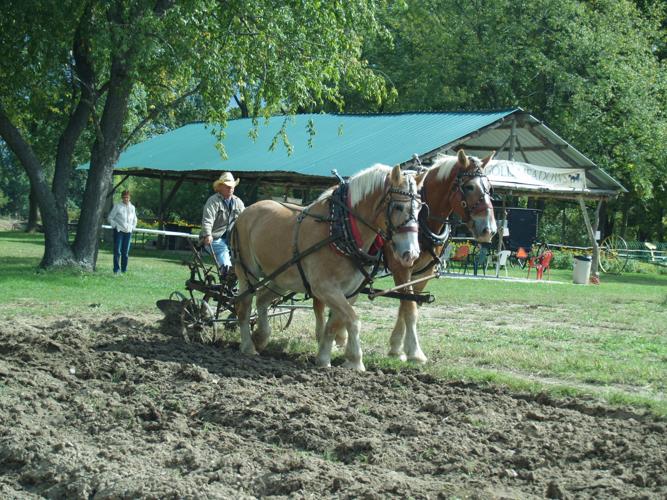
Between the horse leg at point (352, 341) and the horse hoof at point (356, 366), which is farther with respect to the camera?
the horse hoof at point (356, 366)

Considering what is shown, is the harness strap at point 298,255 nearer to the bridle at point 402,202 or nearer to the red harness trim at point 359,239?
the red harness trim at point 359,239

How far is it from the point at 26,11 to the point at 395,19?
2835 centimetres

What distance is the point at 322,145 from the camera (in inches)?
1077

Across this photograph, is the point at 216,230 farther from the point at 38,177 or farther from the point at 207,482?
the point at 38,177

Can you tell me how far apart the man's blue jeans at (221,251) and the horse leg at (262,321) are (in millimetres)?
1112

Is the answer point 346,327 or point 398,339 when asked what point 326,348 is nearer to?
point 346,327

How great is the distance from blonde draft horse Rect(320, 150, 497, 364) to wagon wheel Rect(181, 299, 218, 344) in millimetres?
1293

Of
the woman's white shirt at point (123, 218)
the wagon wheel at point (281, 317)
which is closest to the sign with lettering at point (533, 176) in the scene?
the woman's white shirt at point (123, 218)

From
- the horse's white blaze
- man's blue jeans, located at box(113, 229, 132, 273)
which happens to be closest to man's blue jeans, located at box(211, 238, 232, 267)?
the horse's white blaze

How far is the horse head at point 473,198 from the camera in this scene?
9461mm

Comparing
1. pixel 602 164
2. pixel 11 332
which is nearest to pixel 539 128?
pixel 602 164

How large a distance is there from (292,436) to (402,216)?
2.83 meters

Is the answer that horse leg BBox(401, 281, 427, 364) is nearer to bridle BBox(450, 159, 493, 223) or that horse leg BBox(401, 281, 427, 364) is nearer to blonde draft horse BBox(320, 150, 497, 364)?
blonde draft horse BBox(320, 150, 497, 364)

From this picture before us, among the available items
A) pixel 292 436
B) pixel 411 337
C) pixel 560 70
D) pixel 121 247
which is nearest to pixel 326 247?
pixel 411 337
